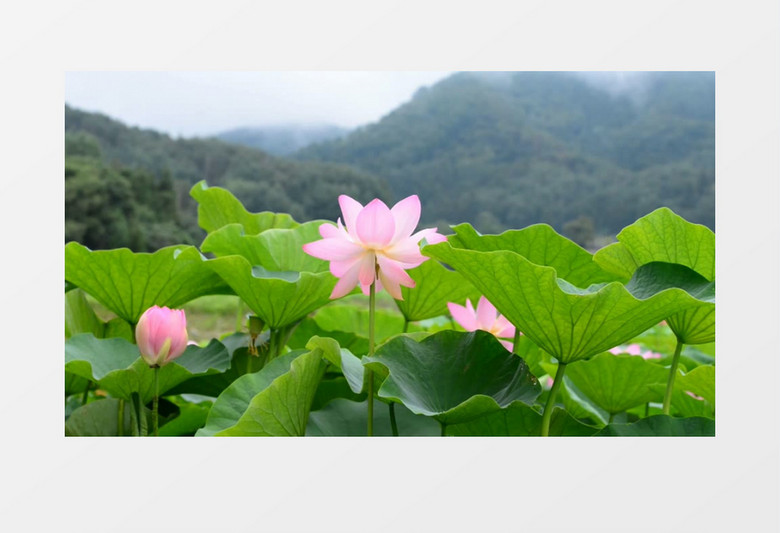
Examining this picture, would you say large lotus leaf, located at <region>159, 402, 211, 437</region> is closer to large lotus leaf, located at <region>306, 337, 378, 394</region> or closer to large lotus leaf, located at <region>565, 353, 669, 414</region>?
large lotus leaf, located at <region>306, 337, 378, 394</region>

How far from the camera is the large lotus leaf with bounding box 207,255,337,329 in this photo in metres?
0.61

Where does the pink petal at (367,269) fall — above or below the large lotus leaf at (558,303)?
above

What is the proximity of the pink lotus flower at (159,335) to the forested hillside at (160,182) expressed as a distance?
493 cm

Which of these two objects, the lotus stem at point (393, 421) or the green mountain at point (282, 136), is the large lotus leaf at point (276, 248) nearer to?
the lotus stem at point (393, 421)

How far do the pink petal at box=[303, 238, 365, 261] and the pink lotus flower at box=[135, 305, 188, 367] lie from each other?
14 centimetres

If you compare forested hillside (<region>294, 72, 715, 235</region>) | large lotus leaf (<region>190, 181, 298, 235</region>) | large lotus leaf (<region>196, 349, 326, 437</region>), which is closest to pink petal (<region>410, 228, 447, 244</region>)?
large lotus leaf (<region>196, 349, 326, 437</region>)

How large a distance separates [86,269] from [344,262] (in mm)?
Result: 316

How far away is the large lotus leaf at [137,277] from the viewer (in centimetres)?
68

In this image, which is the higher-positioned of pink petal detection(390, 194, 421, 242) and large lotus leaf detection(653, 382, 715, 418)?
pink petal detection(390, 194, 421, 242)

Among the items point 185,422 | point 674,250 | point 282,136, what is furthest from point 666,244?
point 282,136

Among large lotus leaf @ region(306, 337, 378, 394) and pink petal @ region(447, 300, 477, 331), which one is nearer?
large lotus leaf @ region(306, 337, 378, 394)

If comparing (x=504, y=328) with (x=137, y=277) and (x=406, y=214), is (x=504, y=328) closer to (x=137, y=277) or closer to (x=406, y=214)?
(x=406, y=214)

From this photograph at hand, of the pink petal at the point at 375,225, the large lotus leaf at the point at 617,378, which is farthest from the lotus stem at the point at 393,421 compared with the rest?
the large lotus leaf at the point at 617,378
